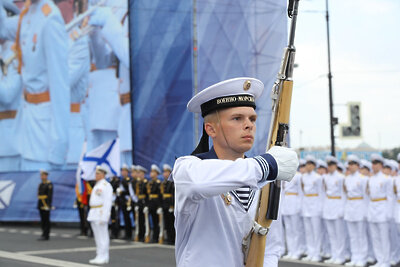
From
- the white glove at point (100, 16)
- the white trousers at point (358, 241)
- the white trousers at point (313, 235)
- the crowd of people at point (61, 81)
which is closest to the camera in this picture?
the white trousers at point (358, 241)

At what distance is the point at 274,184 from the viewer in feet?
8.09

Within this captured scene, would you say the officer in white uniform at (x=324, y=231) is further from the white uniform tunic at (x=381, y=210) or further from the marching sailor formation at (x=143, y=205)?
the marching sailor formation at (x=143, y=205)

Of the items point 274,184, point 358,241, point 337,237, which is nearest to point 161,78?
point 337,237

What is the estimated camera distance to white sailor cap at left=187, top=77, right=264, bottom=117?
2572 millimetres

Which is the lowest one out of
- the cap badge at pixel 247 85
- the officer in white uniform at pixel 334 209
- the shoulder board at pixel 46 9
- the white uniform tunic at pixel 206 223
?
the officer in white uniform at pixel 334 209

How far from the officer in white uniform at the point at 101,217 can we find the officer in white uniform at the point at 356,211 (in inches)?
172

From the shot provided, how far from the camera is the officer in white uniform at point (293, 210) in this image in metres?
11.9

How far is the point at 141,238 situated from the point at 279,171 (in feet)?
43.1

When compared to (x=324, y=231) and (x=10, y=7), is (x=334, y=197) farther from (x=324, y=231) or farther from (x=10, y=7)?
(x=10, y=7)

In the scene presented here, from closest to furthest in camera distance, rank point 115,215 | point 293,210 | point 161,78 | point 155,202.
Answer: point 293,210 < point 155,202 < point 115,215 < point 161,78

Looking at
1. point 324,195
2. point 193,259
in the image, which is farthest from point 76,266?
point 193,259

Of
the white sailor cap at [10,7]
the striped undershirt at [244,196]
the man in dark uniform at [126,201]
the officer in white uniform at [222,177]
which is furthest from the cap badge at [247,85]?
the white sailor cap at [10,7]

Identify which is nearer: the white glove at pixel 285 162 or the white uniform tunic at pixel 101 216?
the white glove at pixel 285 162

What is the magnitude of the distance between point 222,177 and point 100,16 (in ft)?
57.3
